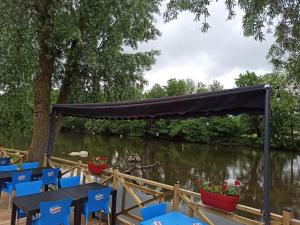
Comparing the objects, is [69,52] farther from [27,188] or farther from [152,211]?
[152,211]

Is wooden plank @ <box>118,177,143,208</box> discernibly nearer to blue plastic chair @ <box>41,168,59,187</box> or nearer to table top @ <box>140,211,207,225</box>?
table top @ <box>140,211,207,225</box>

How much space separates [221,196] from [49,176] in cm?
392

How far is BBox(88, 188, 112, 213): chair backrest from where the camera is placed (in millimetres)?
4672

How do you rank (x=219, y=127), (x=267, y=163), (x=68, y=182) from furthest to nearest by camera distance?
(x=219, y=127) < (x=68, y=182) < (x=267, y=163)

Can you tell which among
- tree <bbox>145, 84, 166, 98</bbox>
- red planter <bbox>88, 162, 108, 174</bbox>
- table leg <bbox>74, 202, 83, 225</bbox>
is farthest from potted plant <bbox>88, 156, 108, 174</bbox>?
tree <bbox>145, 84, 166, 98</bbox>

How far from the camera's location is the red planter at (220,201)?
3938 millimetres

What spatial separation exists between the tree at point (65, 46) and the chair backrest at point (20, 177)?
13.0 ft

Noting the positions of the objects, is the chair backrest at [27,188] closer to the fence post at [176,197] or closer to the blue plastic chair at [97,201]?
the blue plastic chair at [97,201]

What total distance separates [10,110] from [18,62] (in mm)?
2632

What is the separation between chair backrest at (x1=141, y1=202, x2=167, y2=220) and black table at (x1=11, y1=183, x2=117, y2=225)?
1.17 m

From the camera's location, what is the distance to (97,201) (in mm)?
4770

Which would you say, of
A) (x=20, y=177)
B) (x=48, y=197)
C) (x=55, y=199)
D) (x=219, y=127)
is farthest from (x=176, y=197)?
(x=219, y=127)

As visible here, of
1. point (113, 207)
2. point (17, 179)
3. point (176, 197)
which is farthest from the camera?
point (17, 179)

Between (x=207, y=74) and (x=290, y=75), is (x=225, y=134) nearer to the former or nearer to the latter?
(x=207, y=74)
